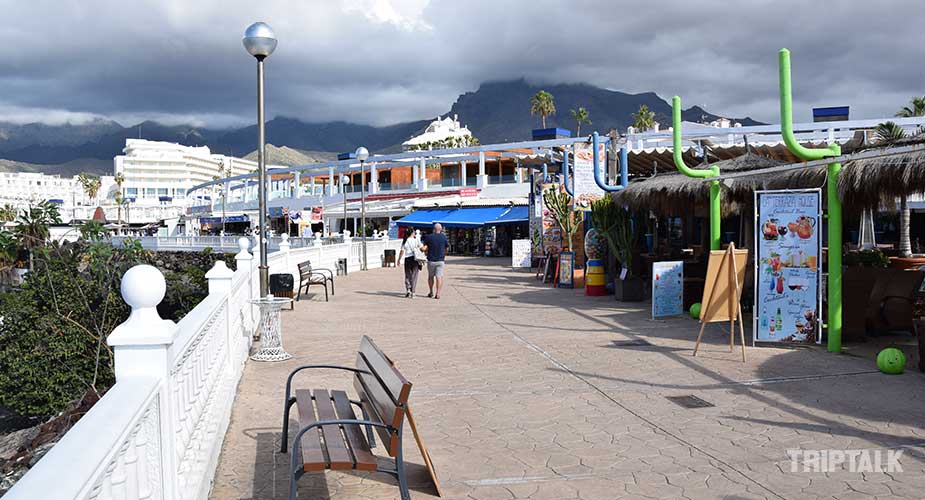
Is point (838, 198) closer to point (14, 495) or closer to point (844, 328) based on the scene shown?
point (844, 328)

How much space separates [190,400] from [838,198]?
770 centimetres

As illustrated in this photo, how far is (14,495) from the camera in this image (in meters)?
1.37

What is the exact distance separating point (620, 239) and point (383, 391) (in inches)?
454

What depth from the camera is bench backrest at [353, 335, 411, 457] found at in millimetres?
3689

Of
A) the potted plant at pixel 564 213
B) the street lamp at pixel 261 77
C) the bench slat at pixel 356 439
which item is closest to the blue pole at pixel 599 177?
the potted plant at pixel 564 213

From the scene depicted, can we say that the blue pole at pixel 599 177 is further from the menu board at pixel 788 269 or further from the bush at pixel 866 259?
the menu board at pixel 788 269

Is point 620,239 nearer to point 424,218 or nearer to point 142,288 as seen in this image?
point 142,288

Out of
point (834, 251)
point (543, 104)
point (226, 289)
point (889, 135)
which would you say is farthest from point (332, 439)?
point (543, 104)

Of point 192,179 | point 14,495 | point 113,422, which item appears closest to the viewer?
point 14,495

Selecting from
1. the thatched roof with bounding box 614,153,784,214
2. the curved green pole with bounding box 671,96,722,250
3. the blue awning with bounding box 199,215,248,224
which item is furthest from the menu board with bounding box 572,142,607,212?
the blue awning with bounding box 199,215,248,224

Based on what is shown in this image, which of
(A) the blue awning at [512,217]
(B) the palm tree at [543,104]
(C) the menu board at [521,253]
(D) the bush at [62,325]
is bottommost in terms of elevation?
(D) the bush at [62,325]

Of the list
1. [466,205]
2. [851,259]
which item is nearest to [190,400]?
[851,259]

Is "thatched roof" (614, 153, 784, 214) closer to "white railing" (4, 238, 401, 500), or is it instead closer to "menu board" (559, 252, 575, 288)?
"menu board" (559, 252, 575, 288)

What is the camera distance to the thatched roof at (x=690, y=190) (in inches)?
479
